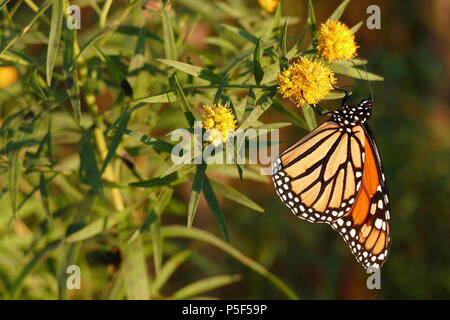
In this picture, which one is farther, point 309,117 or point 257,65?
point 309,117

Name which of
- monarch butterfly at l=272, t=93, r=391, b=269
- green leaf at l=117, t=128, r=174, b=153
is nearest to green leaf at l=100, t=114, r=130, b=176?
green leaf at l=117, t=128, r=174, b=153

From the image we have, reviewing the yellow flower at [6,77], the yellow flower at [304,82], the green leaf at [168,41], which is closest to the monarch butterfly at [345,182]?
the yellow flower at [304,82]

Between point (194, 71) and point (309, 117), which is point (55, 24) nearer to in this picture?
point (194, 71)

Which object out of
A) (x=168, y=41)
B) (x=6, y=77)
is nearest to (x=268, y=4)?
(x=168, y=41)

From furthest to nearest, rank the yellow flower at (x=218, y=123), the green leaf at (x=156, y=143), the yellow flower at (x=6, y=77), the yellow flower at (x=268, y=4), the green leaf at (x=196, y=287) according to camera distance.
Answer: the yellow flower at (x=6, y=77)
the green leaf at (x=196, y=287)
the yellow flower at (x=268, y=4)
the green leaf at (x=156, y=143)
the yellow flower at (x=218, y=123)

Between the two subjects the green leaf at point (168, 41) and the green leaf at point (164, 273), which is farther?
the green leaf at point (164, 273)

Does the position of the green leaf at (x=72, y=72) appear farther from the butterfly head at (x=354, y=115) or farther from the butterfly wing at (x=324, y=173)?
the butterfly head at (x=354, y=115)
